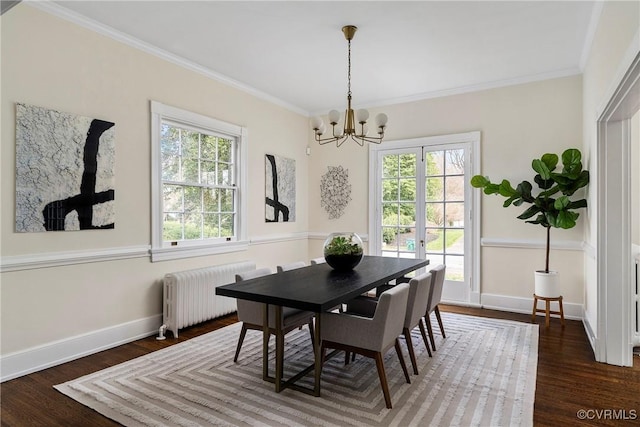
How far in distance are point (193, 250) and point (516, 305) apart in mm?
3969

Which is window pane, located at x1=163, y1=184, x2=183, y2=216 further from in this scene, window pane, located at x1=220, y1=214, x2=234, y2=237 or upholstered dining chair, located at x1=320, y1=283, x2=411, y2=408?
upholstered dining chair, located at x1=320, y1=283, x2=411, y2=408

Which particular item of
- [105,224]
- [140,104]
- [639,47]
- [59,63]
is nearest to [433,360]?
[639,47]

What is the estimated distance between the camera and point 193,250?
14.0 feet

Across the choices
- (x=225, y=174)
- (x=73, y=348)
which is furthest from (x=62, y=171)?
(x=225, y=174)

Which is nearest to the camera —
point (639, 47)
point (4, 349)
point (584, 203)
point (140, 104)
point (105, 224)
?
point (639, 47)

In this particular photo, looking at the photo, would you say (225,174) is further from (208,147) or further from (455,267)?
(455,267)

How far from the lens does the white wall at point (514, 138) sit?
4449 mm

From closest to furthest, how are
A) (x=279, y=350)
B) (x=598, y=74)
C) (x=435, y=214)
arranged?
(x=279, y=350)
(x=598, y=74)
(x=435, y=214)

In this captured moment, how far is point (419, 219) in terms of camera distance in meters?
5.36

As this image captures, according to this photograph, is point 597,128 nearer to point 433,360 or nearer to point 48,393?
point 433,360

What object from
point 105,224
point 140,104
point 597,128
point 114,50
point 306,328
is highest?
point 114,50

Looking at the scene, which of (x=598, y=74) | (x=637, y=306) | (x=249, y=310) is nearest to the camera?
(x=249, y=310)

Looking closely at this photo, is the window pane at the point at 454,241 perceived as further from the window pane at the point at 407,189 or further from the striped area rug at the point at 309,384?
the striped area rug at the point at 309,384

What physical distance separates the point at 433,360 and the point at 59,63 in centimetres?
393
